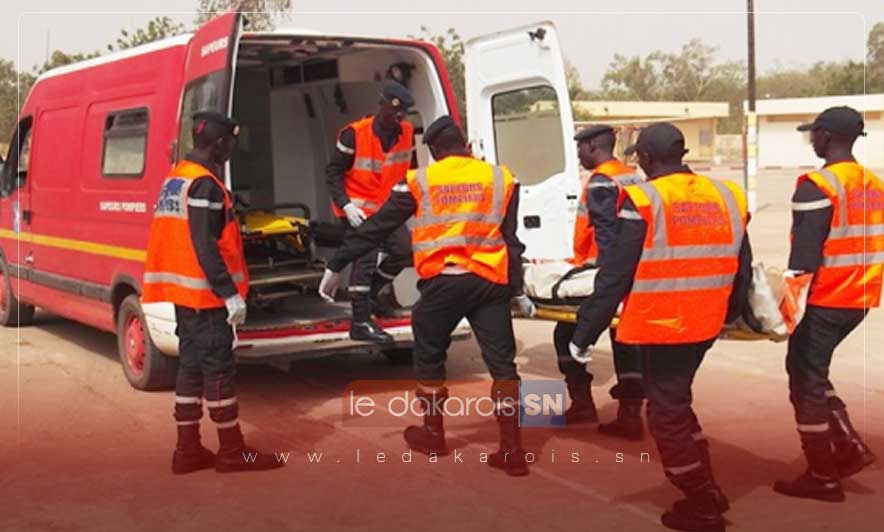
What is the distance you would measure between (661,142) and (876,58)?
55768mm

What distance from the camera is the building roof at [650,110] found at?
165 ft

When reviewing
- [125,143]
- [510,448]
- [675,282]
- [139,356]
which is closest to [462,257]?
[510,448]

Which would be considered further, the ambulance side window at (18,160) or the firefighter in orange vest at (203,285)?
the ambulance side window at (18,160)

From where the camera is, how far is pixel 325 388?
7852 mm

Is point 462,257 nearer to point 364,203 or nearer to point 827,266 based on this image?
point 827,266

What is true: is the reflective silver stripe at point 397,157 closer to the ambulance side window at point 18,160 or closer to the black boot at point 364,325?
the black boot at point 364,325

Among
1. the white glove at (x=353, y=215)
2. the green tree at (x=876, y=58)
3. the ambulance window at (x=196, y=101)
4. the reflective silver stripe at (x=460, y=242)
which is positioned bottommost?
the reflective silver stripe at (x=460, y=242)

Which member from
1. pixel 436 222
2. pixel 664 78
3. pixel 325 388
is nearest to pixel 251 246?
pixel 325 388

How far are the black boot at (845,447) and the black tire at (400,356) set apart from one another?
3745 mm

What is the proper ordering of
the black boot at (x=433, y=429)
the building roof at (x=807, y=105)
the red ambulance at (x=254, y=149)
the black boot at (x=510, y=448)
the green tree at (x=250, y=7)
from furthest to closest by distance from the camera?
the building roof at (x=807, y=105) → the green tree at (x=250, y=7) → the red ambulance at (x=254, y=149) → the black boot at (x=433, y=429) → the black boot at (x=510, y=448)

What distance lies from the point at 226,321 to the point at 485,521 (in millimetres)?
1792

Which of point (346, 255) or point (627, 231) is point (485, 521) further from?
point (346, 255)

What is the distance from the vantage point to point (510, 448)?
5688mm

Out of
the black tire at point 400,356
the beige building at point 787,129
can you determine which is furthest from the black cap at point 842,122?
the beige building at point 787,129
